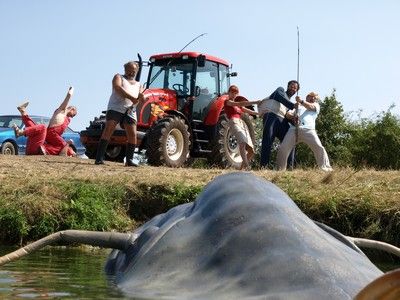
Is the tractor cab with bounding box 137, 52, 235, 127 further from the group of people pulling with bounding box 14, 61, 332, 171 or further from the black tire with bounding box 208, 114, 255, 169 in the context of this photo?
the group of people pulling with bounding box 14, 61, 332, 171

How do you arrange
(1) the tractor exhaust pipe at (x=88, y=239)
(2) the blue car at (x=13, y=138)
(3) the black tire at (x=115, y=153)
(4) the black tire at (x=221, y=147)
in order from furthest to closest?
(2) the blue car at (x=13, y=138), (3) the black tire at (x=115, y=153), (4) the black tire at (x=221, y=147), (1) the tractor exhaust pipe at (x=88, y=239)

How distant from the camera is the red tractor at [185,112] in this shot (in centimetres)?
1622

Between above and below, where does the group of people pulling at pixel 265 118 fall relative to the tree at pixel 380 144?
above

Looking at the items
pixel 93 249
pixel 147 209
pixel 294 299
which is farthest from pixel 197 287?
pixel 147 209

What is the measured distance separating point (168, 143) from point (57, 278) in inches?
438

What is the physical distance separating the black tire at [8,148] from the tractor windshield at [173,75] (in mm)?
7224

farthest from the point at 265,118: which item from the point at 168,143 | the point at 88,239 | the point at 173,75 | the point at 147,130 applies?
the point at 88,239

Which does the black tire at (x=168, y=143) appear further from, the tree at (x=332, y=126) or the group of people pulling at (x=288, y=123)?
the tree at (x=332, y=126)

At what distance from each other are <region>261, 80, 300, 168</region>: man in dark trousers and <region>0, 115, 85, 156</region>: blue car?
11.2 meters

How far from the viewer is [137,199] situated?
392 inches

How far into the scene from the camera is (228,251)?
241 centimetres

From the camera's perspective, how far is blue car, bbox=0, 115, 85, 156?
23562 millimetres

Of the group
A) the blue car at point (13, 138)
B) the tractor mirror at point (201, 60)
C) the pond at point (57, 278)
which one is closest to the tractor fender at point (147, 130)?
the tractor mirror at point (201, 60)

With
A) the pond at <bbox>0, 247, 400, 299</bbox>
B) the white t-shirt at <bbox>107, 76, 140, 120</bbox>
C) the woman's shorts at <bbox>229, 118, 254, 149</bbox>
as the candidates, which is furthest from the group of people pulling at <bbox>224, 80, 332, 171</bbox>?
the pond at <bbox>0, 247, 400, 299</bbox>
